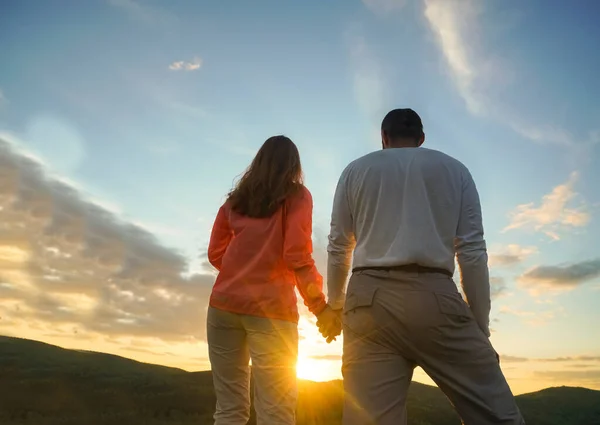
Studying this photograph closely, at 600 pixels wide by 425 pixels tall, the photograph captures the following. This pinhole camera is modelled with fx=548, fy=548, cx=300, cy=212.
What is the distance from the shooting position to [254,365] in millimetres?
4477

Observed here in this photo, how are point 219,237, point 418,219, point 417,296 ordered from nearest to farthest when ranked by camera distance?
point 417,296, point 418,219, point 219,237

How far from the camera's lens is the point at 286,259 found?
451cm

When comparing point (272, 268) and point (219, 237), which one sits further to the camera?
point (219, 237)

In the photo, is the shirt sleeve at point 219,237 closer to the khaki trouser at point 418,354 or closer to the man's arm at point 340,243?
the man's arm at point 340,243

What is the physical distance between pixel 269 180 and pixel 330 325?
4.60 feet

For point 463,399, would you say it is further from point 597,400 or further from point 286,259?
point 597,400

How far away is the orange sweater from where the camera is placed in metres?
4.47

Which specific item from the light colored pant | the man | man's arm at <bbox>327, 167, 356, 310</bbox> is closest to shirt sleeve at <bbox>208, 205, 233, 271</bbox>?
the light colored pant

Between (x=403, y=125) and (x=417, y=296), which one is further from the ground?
(x=403, y=125)

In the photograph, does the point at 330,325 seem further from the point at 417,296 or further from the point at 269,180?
the point at 269,180

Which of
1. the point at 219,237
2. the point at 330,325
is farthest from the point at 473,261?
the point at 219,237

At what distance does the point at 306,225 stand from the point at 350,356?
4.82 ft

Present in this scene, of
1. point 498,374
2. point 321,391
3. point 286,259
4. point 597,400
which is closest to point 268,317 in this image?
point 286,259

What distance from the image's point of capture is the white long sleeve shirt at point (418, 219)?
130 inches
